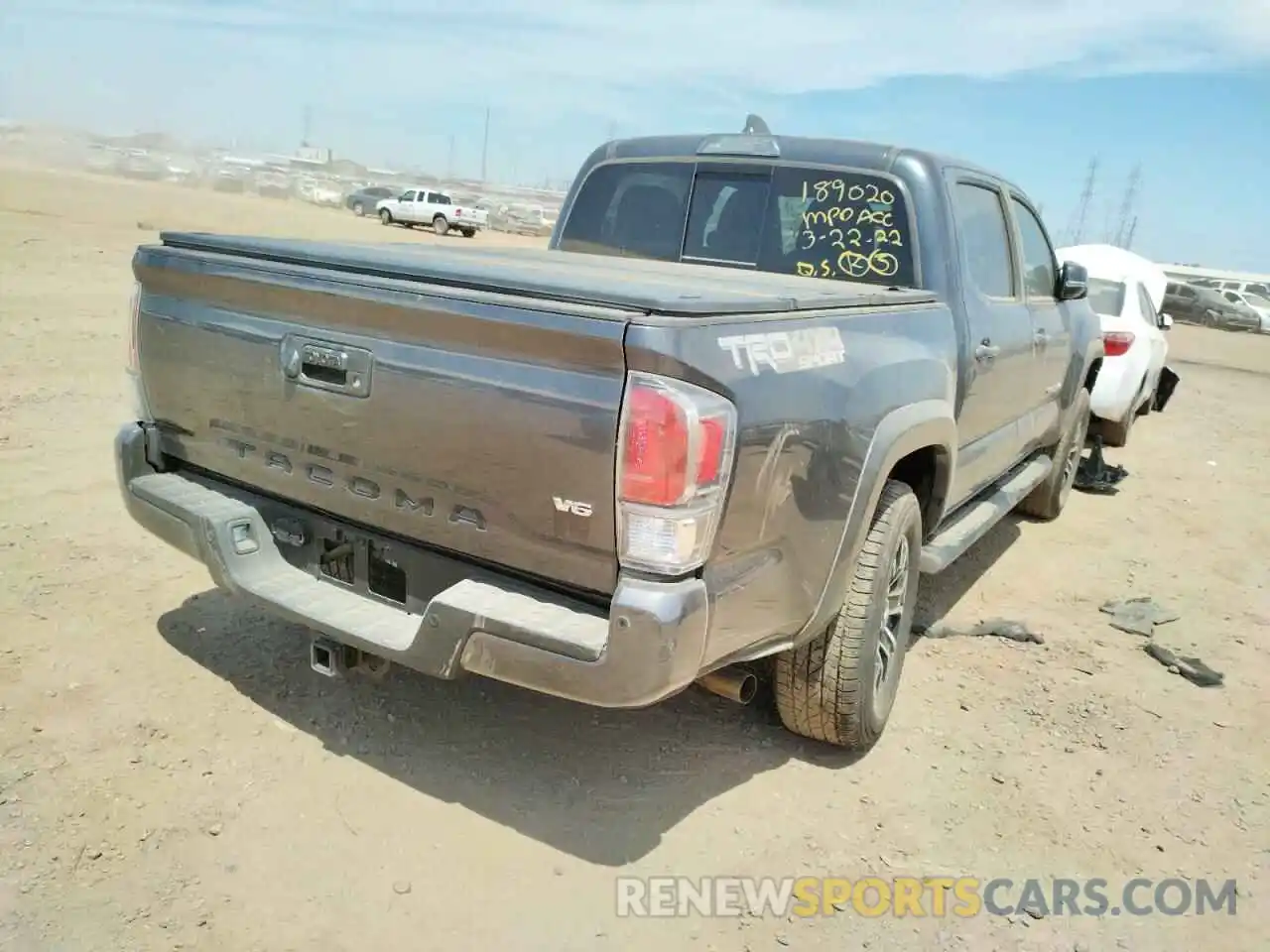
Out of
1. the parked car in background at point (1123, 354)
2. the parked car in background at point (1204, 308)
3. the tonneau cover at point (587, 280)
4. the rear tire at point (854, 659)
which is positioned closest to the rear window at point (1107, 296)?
the parked car in background at point (1123, 354)

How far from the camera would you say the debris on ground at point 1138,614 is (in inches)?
201

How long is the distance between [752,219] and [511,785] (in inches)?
102

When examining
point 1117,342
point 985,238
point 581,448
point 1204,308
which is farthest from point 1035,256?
point 1204,308

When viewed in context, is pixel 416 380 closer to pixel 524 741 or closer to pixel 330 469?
pixel 330 469

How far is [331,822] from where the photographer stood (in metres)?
2.91

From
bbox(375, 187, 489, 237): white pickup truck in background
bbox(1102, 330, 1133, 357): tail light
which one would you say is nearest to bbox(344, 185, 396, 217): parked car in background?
bbox(375, 187, 489, 237): white pickup truck in background

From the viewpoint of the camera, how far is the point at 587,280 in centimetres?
280

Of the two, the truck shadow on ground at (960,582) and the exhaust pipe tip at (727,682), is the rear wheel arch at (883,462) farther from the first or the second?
the truck shadow on ground at (960,582)

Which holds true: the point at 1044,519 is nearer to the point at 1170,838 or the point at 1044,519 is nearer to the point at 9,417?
the point at 1170,838

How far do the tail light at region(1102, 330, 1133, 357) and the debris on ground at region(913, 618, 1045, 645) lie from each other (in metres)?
4.49

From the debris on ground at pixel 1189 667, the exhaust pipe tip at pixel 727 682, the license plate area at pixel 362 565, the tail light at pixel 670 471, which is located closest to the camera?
the tail light at pixel 670 471

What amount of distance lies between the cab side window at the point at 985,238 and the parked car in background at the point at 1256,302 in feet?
105

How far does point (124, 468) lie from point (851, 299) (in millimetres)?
2475

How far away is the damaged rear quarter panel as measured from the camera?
2398 millimetres
